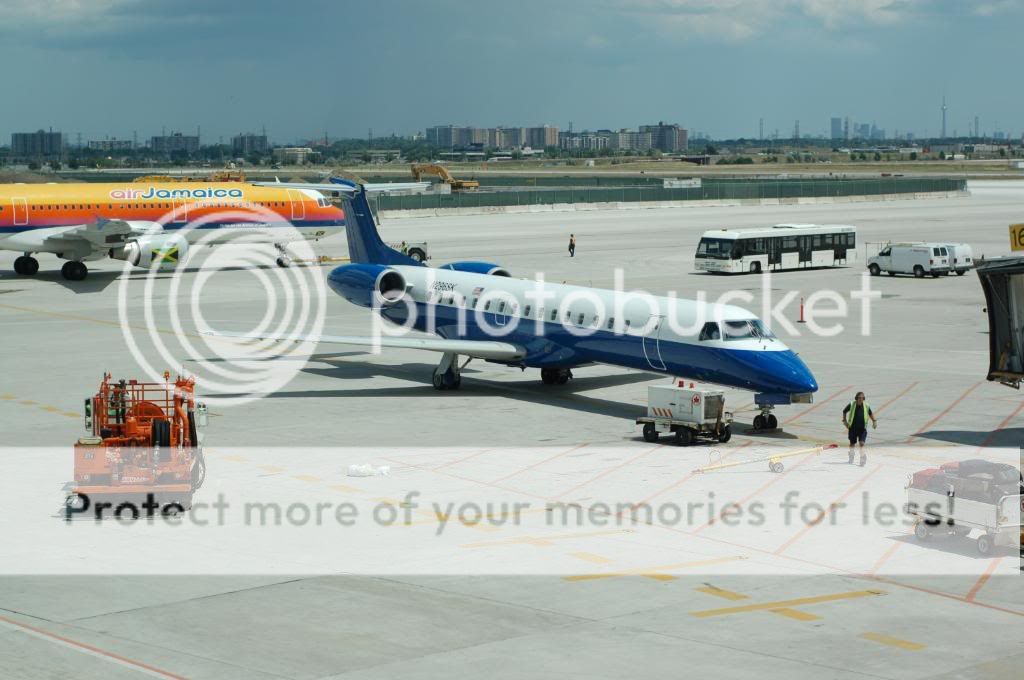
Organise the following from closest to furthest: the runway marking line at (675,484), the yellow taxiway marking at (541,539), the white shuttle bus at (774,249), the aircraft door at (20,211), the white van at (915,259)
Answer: the yellow taxiway marking at (541,539) < the runway marking line at (675,484) < the aircraft door at (20,211) < the white van at (915,259) < the white shuttle bus at (774,249)

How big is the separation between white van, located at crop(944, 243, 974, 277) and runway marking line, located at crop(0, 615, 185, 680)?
63.2 metres

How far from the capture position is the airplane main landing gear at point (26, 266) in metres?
73.4

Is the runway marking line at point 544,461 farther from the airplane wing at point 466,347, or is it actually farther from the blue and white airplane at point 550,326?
the airplane wing at point 466,347

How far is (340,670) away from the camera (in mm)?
17438

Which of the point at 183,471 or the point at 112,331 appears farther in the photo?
the point at 112,331

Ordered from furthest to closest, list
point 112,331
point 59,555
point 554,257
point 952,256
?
point 554,257 < point 952,256 < point 112,331 < point 59,555

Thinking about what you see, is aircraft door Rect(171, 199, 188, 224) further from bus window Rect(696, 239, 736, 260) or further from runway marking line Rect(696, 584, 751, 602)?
runway marking line Rect(696, 584, 751, 602)

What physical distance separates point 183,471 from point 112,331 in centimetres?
2880

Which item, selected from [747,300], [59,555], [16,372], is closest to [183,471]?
[59,555]

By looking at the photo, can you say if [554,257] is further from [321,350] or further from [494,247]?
[321,350]

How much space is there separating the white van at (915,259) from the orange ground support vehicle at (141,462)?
177 ft

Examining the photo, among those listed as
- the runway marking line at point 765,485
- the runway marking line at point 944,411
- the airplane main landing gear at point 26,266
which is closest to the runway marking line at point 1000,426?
the runway marking line at point 944,411

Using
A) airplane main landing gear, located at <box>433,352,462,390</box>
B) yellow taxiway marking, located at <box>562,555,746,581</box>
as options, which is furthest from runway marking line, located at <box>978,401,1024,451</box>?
airplane main landing gear, located at <box>433,352,462,390</box>

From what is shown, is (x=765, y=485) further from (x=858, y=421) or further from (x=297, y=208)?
(x=297, y=208)
